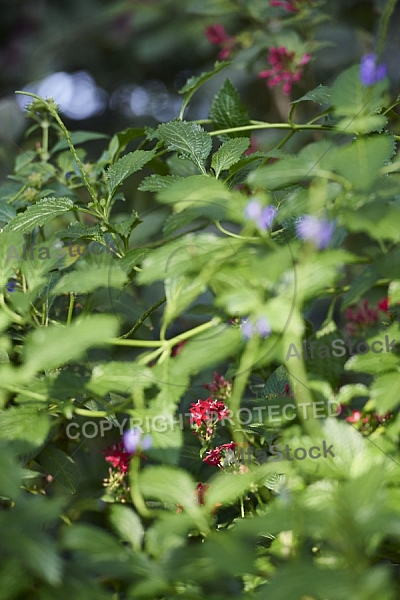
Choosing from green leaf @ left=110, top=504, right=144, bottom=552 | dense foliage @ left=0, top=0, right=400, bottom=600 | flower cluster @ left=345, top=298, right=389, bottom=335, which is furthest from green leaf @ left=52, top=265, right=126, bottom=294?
flower cluster @ left=345, top=298, right=389, bottom=335

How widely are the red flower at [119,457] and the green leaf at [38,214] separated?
185 millimetres

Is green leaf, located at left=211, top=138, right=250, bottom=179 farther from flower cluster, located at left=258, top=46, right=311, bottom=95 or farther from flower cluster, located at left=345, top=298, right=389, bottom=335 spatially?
flower cluster, located at left=258, top=46, right=311, bottom=95

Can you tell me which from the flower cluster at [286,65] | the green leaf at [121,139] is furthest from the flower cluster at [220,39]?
the green leaf at [121,139]

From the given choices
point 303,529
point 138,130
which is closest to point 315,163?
point 303,529

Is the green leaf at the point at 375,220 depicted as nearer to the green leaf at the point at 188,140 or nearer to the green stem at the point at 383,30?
the green leaf at the point at 188,140

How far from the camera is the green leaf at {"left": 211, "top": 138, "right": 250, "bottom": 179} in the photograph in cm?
50

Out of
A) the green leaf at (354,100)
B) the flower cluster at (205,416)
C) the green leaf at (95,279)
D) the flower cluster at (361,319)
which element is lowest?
the flower cluster at (361,319)

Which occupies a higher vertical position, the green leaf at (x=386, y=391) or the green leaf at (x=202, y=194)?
the green leaf at (x=202, y=194)

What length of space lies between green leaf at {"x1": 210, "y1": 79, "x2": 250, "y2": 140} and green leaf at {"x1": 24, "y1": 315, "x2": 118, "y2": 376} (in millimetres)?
350

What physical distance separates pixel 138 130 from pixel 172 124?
9 centimetres

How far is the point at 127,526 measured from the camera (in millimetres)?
365

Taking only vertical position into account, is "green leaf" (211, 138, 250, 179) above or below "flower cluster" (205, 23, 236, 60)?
above

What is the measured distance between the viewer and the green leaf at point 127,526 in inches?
14.2

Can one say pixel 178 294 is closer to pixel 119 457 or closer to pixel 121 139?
pixel 119 457
